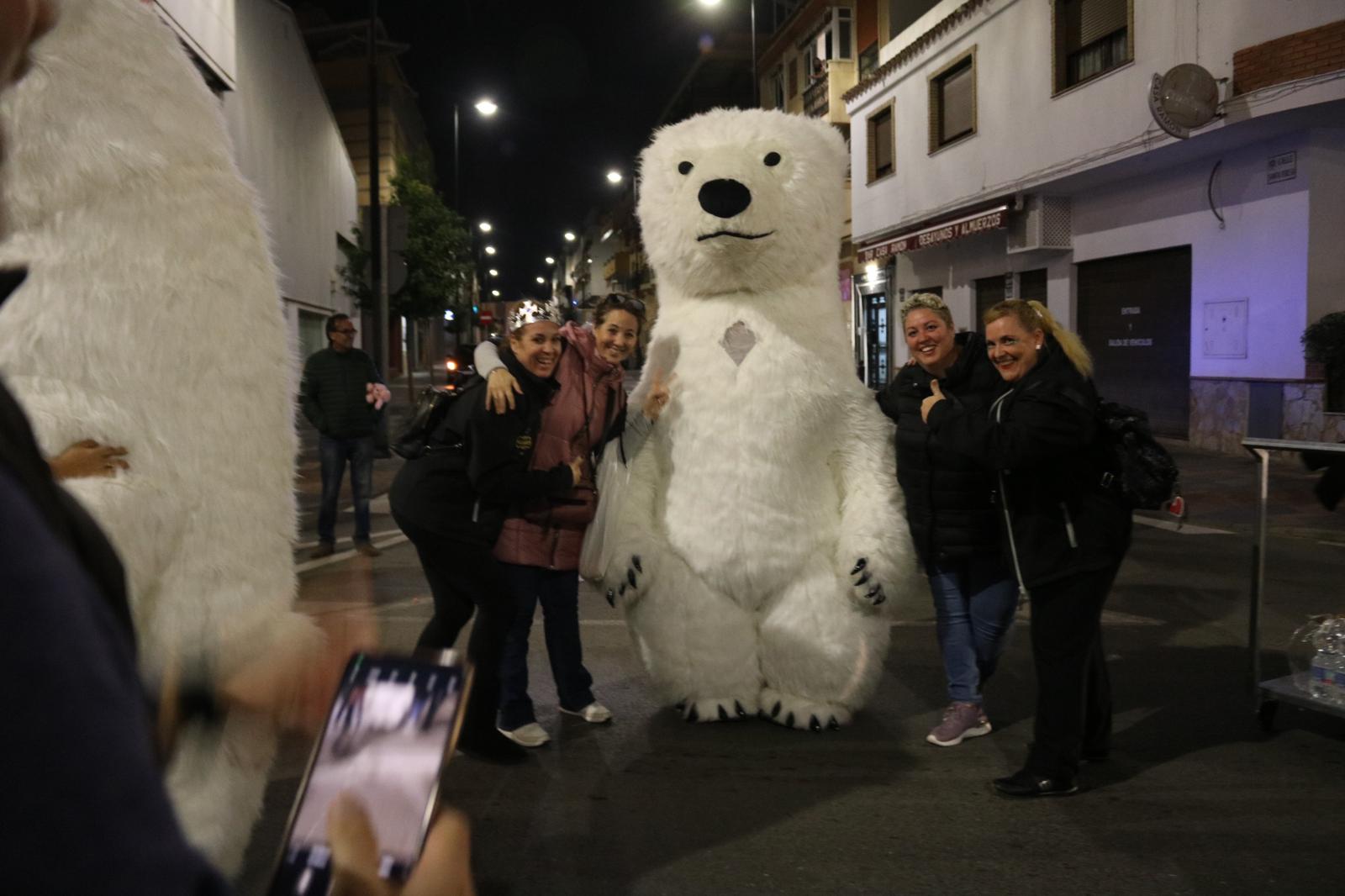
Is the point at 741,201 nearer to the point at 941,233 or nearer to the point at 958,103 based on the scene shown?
the point at 941,233

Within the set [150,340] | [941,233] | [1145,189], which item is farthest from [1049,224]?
[150,340]

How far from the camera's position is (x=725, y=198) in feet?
13.4

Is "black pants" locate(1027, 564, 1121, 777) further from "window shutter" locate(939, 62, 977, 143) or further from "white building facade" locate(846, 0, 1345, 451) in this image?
"window shutter" locate(939, 62, 977, 143)

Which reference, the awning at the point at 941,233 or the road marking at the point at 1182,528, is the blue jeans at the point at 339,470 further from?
the awning at the point at 941,233

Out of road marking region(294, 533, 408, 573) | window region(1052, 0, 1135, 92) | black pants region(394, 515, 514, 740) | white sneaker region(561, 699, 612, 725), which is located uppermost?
window region(1052, 0, 1135, 92)

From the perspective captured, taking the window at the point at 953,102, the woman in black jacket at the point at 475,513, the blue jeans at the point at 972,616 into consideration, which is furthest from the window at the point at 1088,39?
the woman in black jacket at the point at 475,513

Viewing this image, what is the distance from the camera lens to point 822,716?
4.16 metres

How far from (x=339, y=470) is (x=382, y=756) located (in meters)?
7.11

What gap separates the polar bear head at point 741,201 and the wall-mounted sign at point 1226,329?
32.5 feet

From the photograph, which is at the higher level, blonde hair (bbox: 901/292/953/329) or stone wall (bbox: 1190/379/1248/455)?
blonde hair (bbox: 901/292/953/329)

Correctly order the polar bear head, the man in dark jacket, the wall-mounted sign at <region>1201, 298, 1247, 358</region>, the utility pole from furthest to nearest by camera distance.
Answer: the utility pole → the wall-mounted sign at <region>1201, 298, 1247, 358</region> → the man in dark jacket → the polar bear head

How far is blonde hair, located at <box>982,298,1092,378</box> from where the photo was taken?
3535mm

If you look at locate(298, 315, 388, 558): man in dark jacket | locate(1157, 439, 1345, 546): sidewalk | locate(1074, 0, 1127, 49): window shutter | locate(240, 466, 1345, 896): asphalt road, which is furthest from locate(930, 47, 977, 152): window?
locate(240, 466, 1345, 896): asphalt road

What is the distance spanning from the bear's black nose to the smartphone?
3.26 metres
